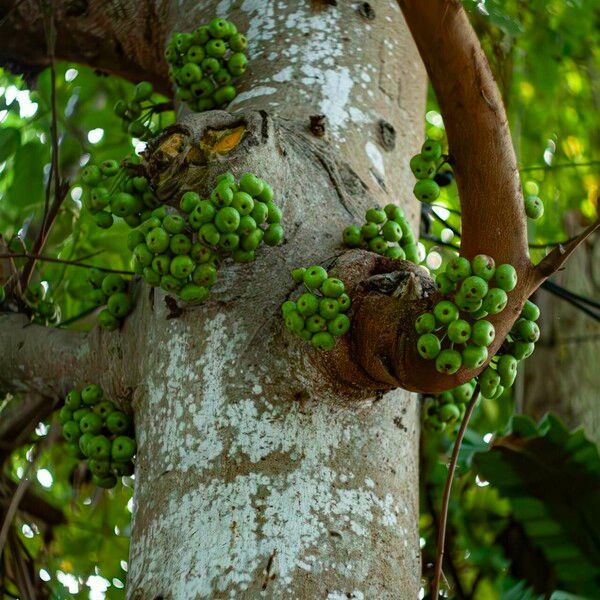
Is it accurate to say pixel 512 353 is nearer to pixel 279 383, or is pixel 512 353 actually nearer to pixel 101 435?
pixel 279 383

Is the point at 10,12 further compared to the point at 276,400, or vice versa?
the point at 10,12

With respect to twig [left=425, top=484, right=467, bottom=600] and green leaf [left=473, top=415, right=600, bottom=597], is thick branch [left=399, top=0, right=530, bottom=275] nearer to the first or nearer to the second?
twig [left=425, top=484, right=467, bottom=600]

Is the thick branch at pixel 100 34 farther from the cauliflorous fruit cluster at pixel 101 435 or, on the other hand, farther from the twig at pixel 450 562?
the twig at pixel 450 562

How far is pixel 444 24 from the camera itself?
1188 mm

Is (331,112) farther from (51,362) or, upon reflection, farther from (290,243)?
(51,362)

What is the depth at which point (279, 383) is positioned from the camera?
139 cm

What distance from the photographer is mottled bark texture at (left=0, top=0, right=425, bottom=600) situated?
49.9 inches

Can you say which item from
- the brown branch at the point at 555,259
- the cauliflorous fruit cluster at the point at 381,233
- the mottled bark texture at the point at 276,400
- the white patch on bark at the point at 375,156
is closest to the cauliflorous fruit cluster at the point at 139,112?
the mottled bark texture at the point at 276,400

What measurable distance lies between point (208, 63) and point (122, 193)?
0.38 m

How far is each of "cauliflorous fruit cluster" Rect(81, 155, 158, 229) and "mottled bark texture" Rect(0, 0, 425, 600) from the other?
15 centimetres

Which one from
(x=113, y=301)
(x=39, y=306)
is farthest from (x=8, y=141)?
(x=113, y=301)

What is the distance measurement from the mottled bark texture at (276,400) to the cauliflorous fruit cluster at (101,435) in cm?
5

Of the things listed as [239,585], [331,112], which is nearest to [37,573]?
[239,585]

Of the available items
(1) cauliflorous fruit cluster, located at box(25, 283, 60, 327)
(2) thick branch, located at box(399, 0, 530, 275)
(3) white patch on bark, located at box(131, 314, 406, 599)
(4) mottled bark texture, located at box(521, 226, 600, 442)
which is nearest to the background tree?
(3) white patch on bark, located at box(131, 314, 406, 599)
